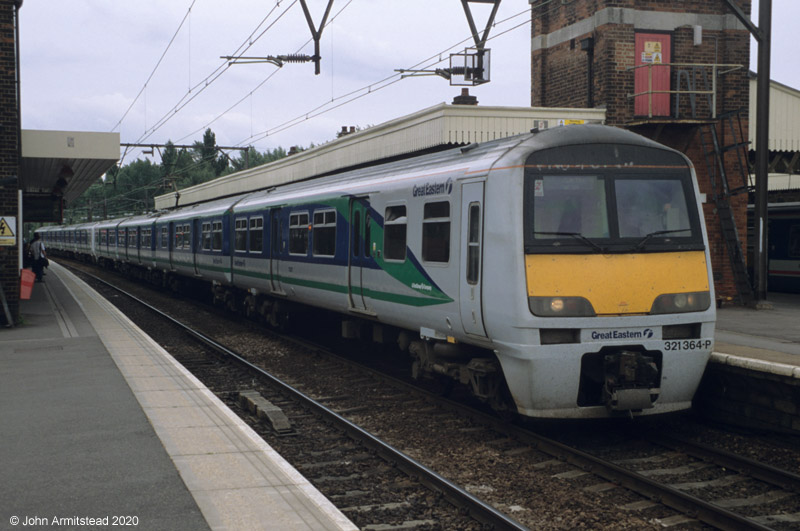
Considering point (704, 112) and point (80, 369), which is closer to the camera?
point (80, 369)

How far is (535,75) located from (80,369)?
44.7ft

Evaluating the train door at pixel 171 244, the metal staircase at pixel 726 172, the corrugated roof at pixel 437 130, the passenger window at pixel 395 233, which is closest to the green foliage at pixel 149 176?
the train door at pixel 171 244

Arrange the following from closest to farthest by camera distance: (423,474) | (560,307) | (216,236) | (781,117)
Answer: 1. (423,474)
2. (560,307)
3. (781,117)
4. (216,236)

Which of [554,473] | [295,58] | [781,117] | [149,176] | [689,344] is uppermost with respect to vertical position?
[149,176]

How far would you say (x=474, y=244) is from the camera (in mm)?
8164

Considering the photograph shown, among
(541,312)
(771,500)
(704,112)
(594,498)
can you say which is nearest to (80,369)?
(541,312)

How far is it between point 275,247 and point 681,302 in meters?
9.56

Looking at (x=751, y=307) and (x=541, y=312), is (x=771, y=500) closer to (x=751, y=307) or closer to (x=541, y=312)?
(x=541, y=312)

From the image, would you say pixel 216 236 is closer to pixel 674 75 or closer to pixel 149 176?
pixel 674 75

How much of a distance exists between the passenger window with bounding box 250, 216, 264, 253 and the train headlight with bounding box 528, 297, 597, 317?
10.2 m

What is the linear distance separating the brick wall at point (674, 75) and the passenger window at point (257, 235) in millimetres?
7261

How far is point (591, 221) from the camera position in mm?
7672

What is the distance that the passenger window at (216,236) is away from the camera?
20344 millimetres

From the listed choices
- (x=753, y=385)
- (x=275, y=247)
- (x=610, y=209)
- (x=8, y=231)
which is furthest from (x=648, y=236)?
(x=8, y=231)
